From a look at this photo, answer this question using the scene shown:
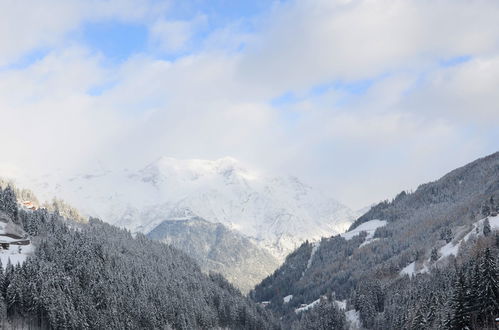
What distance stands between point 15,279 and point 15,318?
1046 centimetres

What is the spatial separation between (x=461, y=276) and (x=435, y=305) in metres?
19.8

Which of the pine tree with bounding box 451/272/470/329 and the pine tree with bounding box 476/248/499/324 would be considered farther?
the pine tree with bounding box 451/272/470/329

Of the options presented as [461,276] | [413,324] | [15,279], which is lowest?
[413,324]

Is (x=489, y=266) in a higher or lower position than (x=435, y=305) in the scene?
higher

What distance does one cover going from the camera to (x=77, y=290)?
191 metres

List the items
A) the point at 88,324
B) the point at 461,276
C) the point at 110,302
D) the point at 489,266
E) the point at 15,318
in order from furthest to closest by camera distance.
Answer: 1. the point at 110,302
2. the point at 88,324
3. the point at 15,318
4. the point at 461,276
5. the point at 489,266

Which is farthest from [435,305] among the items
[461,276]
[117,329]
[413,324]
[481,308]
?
[117,329]

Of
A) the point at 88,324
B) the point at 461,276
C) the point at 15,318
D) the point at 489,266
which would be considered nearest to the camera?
the point at 489,266

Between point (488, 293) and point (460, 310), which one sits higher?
point (488, 293)

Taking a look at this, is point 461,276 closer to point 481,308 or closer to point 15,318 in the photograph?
point 481,308

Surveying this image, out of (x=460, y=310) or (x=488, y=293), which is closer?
(x=488, y=293)

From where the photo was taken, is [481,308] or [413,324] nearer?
[481,308]

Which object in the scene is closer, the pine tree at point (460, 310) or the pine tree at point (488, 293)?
the pine tree at point (488, 293)

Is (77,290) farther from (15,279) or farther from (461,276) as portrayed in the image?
(461,276)
